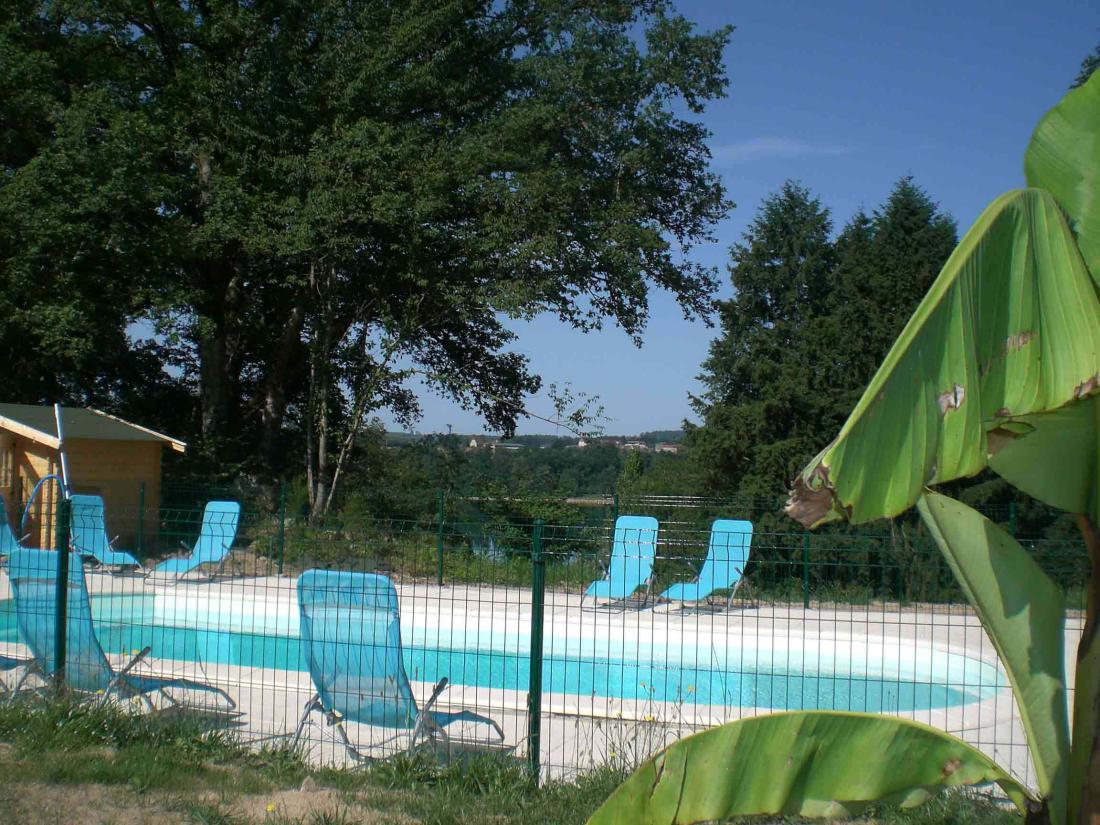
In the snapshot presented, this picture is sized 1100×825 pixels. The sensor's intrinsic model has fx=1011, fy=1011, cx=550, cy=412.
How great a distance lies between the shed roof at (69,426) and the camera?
49.3 feet

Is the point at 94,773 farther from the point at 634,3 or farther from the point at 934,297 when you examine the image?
the point at 634,3

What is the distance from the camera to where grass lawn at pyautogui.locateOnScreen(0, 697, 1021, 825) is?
4543 mm

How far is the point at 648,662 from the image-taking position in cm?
959

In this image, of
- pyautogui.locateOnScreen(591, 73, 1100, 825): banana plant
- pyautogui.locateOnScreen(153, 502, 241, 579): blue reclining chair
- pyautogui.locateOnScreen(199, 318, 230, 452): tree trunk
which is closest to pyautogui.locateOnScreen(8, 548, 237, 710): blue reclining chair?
pyautogui.locateOnScreen(591, 73, 1100, 825): banana plant

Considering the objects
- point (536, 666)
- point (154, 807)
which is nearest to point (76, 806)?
point (154, 807)

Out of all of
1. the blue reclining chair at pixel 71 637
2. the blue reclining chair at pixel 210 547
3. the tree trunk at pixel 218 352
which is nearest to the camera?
the blue reclining chair at pixel 71 637

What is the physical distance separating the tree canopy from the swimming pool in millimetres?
8536

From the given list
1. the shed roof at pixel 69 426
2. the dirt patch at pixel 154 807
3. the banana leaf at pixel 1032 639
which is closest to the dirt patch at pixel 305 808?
the dirt patch at pixel 154 807

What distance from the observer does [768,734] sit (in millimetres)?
2566

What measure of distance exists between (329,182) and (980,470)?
17352 millimetres

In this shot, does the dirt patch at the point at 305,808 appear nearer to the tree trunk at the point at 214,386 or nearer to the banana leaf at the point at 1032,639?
the banana leaf at the point at 1032,639

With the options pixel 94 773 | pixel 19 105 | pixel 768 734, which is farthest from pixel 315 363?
pixel 768 734

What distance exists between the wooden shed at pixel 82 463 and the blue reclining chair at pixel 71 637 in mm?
7950

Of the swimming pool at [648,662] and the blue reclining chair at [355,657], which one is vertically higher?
the blue reclining chair at [355,657]
